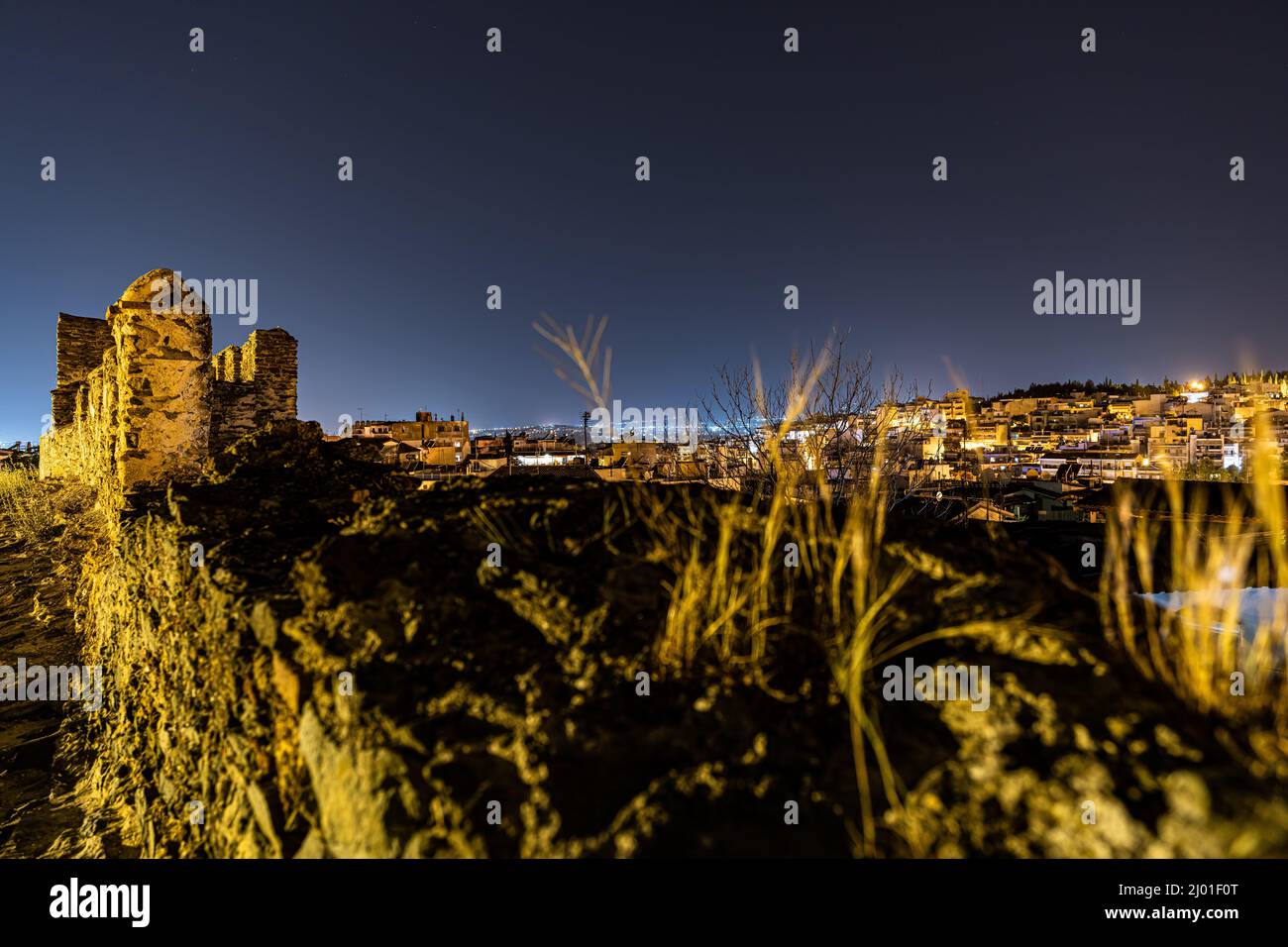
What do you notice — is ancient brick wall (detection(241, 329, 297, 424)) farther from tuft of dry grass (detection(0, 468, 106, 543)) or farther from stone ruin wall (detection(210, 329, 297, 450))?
tuft of dry grass (detection(0, 468, 106, 543))

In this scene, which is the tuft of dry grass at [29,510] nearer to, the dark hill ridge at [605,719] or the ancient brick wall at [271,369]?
the ancient brick wall at [271,369]

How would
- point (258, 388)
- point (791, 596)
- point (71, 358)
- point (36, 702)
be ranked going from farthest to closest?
point (71, 358), point (258, 388), point (36, 702), point (791, 596)

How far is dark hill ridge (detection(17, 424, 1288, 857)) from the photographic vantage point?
1.35 metres

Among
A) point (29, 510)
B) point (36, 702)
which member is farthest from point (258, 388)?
point (36, 702)

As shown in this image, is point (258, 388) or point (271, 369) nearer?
point (258, 388)

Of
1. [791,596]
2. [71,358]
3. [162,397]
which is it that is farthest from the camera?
[71,358]

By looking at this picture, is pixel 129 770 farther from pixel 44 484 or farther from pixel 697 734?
pixel 44 484

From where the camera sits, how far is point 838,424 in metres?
8.93

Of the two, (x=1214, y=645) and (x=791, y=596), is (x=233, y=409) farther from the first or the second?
(x=1214, y=645)

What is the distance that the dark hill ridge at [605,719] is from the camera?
135cm

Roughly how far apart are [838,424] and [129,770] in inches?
353

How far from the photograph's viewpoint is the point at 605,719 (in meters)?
1.75
